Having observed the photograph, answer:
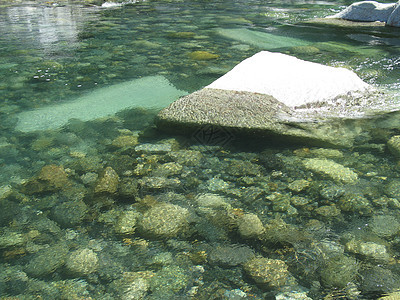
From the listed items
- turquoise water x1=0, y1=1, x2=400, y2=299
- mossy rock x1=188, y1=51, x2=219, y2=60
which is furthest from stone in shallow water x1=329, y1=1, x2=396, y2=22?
mossy rock x1=188, y1=51, x2=219, y2=60

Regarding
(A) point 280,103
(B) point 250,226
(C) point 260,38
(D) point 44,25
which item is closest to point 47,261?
(B) point 250,226

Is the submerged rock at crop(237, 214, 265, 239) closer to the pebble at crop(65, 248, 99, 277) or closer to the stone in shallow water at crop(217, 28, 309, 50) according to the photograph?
the pebble at crop(65, 248, 99, 277)

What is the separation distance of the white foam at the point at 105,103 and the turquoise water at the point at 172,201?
22 mm

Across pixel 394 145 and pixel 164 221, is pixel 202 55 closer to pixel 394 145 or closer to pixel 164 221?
pixel 394 145

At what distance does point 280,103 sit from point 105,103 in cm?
188

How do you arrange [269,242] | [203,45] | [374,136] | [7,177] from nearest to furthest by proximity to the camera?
[269,242] < [7,177] < [374,136] < [203,45]

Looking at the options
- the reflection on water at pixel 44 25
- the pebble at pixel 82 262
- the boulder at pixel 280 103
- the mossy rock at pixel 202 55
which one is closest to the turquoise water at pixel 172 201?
the pebble at pixel 82 262

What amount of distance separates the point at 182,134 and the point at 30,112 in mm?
1710

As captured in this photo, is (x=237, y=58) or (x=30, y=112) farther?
(x=237, y=58)

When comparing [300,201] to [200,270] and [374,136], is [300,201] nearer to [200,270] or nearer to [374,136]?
[200,270]

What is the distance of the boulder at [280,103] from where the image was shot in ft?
10.8

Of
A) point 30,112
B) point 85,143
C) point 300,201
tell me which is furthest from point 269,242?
point 30,112

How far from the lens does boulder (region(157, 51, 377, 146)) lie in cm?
330

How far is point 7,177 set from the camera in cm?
290
